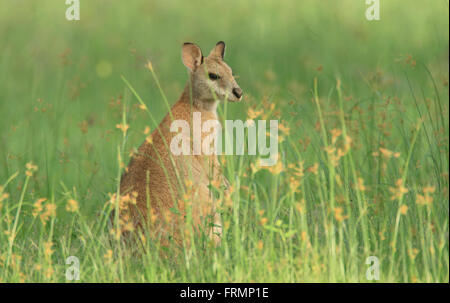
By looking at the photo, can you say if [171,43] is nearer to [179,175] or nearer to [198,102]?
[198,102]

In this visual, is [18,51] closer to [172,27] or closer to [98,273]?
[172,27]

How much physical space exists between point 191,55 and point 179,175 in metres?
1.28

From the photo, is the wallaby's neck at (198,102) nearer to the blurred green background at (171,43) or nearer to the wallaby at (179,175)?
the wallaby at (179,175)

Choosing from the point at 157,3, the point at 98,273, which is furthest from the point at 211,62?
the point at 157,3

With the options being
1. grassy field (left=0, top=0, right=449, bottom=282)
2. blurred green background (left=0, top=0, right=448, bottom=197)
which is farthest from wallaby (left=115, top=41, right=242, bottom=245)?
blurred green background (left=0, top=0, right=448, bottom=197)

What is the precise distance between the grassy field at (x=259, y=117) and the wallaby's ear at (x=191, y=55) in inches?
20.8

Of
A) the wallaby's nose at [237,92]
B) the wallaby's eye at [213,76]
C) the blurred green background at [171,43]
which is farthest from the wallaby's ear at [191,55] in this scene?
the blurred green background at [171,43]

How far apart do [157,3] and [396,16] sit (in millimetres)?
4683

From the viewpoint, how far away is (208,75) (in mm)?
6613

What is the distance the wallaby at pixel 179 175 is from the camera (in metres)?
5.47

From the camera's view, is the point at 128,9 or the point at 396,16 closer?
the point at 396,16

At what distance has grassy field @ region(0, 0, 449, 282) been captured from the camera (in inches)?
198

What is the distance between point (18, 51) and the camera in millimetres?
13070

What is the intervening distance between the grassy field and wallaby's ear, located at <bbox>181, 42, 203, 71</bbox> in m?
0.53
